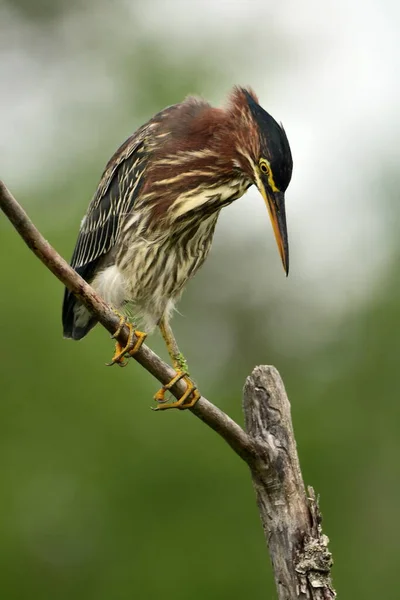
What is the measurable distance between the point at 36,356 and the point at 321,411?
2.87 metres

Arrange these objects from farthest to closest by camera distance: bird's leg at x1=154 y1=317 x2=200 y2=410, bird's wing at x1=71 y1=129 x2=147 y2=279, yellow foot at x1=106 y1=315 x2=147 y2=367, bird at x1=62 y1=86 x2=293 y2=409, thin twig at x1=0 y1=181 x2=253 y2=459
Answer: bird's wing at x1=71 y1=129 x2=147 y2=279 → bird at x1=62 y1=86 x2=293 y2=409 → bird's leg at x1=154 y1=317 x2=200 y2=410 → yellow foot at x1=106 y1=315 x2=147 y2=367 → thin twig at x1=0 y1=181 x2=253 y2=459

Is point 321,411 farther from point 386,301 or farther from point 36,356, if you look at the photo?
point 36,356

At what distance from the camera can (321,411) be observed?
32.2 feet

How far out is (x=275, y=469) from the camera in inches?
140

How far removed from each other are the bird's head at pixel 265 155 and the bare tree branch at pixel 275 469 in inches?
18.3

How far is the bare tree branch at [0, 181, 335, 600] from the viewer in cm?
336

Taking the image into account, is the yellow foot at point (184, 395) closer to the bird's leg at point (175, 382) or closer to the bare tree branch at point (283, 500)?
the bird's leg at point (175, 382)

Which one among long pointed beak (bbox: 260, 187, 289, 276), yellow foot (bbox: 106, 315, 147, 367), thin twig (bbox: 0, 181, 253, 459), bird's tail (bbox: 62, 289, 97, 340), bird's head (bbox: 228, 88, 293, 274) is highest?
bird's head (bbox: 228, 88, 293, 274)

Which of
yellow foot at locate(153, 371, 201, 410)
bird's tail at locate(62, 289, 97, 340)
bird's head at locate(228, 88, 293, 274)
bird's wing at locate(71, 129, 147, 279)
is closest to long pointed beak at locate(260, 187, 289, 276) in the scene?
bird's head at locate(228, 88, 293, 274)

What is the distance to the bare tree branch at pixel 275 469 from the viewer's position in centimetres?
336

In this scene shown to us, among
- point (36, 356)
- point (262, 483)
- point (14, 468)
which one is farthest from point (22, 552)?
point (262, 483)

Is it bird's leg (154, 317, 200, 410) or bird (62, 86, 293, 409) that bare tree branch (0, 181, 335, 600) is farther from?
→ bird (62, 86, 293, 409)

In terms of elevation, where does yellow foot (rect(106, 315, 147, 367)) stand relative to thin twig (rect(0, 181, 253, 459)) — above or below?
above

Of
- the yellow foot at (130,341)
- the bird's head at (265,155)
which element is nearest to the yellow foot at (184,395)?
the yellow foot at (130,341)
